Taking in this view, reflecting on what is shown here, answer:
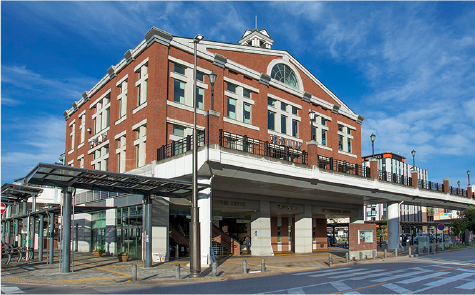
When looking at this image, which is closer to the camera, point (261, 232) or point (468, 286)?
point (468, 286)

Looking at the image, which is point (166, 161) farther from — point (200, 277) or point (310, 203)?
point (310, 203)

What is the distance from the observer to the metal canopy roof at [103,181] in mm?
15914

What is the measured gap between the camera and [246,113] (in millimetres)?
33250

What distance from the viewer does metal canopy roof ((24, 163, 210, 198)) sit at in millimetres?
15914

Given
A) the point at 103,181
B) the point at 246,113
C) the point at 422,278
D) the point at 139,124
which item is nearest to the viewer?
the point at 422,278

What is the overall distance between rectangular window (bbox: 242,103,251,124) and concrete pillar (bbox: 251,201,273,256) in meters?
7.02

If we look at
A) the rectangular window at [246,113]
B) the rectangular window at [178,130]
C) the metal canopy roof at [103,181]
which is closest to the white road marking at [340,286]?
the metal canopy roof at [103,181]

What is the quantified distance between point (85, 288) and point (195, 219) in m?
5.53

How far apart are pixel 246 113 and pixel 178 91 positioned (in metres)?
7.08

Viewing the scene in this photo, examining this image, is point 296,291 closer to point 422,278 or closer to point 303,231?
point 422,278

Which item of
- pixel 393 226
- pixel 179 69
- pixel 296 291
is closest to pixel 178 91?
pixel 179 69

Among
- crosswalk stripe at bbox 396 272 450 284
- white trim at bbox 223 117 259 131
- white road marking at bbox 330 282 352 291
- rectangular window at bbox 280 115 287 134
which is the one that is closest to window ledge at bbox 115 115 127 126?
white trim at bbox 223 117 259 131

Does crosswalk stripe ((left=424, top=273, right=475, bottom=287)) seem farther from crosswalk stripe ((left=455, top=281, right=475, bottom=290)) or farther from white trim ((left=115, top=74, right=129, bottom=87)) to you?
white trim ((left=115, top=74, right=129, bottom=87))

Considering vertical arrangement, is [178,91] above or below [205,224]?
above
